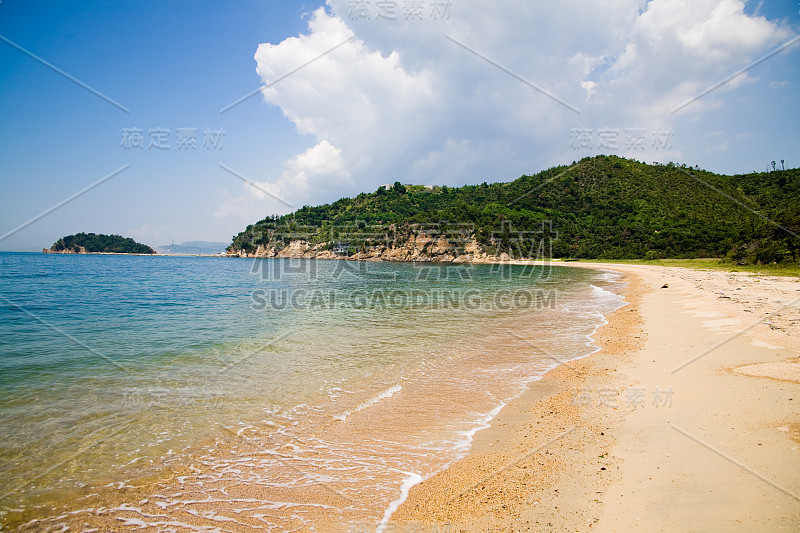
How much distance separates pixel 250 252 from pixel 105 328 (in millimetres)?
168798

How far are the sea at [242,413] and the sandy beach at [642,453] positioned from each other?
62 cm

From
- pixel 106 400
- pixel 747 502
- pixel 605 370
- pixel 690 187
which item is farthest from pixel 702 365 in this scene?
pixel 690 187

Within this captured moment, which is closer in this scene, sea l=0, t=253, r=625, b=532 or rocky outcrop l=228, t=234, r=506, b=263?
sea l=0, t=253, r=625, b=532

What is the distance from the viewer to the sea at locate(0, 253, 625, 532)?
484 centimetres

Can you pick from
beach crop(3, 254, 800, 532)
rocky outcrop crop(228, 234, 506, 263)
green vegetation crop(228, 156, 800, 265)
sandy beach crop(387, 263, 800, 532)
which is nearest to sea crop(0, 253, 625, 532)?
beach crop(3, 254, 800, 532)

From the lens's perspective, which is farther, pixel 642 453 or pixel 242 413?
pixel 242 413

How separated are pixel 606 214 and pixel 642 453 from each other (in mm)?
108814

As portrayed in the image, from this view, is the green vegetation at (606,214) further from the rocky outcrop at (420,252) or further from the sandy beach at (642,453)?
the sandy beach at (642,453)

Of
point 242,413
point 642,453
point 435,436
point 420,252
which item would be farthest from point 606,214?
point 242,413

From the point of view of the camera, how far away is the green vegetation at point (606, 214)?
262 ft

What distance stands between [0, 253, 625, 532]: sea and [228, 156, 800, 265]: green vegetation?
161ft

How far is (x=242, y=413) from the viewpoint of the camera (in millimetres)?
7660

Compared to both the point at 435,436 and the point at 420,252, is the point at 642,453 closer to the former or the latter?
the point at 435,436

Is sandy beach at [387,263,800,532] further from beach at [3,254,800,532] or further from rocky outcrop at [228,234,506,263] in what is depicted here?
rocky outcrop at [228,234,506,263]
